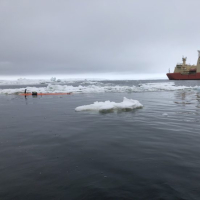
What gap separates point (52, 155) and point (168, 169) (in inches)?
111

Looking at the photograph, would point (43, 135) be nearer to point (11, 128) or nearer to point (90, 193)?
point (11, 128)

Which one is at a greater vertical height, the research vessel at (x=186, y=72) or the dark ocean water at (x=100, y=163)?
the research vessel at (x=186, y=72)

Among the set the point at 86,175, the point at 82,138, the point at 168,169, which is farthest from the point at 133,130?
the point at 86,175

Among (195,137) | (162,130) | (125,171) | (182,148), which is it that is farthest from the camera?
(162,130)

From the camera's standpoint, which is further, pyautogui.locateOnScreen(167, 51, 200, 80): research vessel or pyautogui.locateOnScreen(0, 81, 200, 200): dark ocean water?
pyautogui.locateOnScreen(167, 51, 200, 80): research vessel

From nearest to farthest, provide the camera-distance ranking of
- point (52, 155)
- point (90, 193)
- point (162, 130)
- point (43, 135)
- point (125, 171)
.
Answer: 1. point (90, 193)
2. point (125, 171)
3. point (52, 155)
4. point (43, 135)
5. point (162, 130)

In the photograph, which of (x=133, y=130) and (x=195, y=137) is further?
(x=133, y=130)

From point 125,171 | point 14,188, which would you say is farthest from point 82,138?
point 14,188

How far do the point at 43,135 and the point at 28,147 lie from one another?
1.18 meters

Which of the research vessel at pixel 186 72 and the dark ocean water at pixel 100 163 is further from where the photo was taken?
the research vessel at pixel 186 72

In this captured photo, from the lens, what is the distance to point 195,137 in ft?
19.2

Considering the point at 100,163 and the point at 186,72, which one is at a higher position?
the point at 186,72

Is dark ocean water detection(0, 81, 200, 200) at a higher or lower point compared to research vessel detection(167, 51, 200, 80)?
lower

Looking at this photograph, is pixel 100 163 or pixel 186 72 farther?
pixel 186 72
